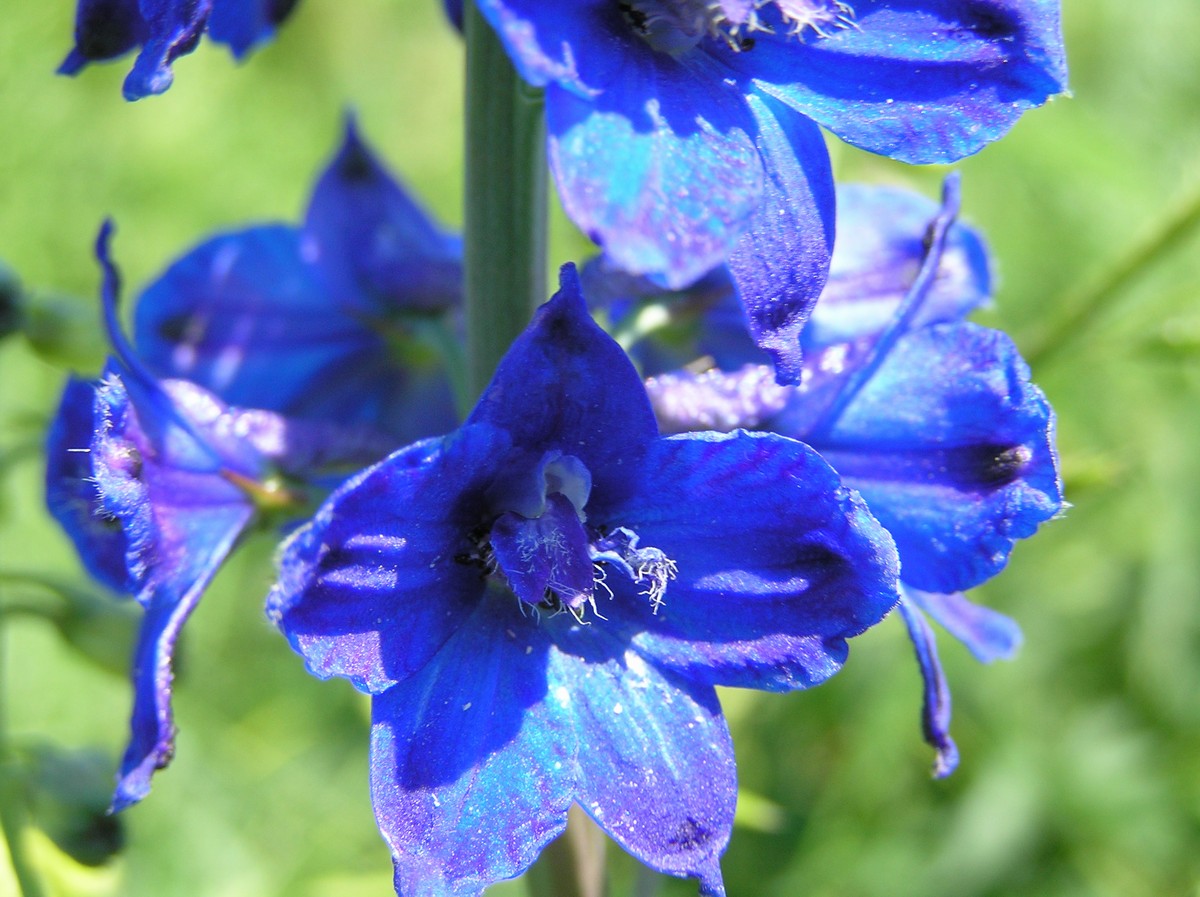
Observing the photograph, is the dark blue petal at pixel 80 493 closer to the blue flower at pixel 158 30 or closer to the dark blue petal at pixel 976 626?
the blue flower at pixel 158 30

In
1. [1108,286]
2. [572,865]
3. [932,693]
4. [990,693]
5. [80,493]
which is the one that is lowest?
[990,693]

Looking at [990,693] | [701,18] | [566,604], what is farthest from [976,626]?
[990,693]

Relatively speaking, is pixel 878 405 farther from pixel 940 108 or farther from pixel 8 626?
pixel 8 626

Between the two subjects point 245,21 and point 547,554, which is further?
point 245,21

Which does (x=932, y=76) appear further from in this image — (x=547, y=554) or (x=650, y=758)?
(x=650, y=758)

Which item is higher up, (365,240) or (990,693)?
(365,240)

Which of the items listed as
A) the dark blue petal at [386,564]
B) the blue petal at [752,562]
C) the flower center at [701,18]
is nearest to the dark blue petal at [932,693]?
the blue petal at [752,562]

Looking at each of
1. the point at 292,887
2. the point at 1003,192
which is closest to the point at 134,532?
the point at 292,887
